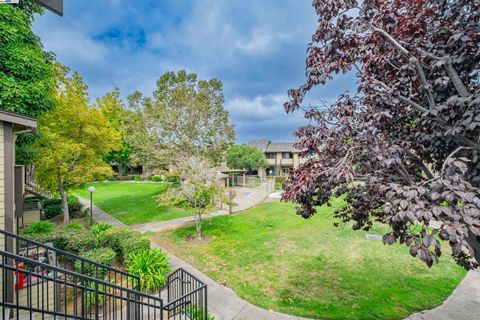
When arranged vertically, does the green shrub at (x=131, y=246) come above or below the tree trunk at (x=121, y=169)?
below

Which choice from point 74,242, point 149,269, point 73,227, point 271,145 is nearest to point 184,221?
point 73,227

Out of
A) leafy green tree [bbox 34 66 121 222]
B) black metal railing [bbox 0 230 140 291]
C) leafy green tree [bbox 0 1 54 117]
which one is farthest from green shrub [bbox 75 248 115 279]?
leafy green tree [bbox 34 66 121 222]

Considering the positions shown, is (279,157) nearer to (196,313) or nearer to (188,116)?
(188,116)

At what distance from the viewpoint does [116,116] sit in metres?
29.2

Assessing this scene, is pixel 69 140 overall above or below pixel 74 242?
above

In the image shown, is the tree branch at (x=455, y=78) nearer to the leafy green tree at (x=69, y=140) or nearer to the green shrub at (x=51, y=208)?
the leafy green tree at (x=69, y=140)

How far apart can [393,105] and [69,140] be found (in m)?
14.8

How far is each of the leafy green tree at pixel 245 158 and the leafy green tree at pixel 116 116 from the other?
14093 millimetres

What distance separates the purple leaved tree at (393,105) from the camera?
304 cm

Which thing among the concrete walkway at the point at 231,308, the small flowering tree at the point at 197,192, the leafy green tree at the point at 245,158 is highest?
the leafy green tree at the point at 245,158

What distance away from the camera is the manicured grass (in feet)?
19.8

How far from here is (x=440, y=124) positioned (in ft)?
10.8

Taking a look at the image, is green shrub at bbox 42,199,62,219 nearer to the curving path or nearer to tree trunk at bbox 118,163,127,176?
the curving path

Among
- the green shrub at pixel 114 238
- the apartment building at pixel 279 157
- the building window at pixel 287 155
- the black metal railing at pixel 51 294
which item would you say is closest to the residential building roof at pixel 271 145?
the apartment building at pixel 279 157
